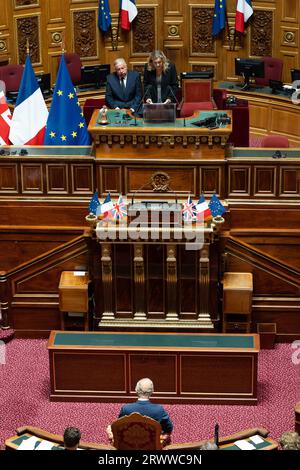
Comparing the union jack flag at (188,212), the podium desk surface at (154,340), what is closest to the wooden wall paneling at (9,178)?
the union jack flag at (188,212)

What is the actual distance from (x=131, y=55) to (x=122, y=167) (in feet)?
21.8

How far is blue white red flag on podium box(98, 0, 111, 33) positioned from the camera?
63.5 ft

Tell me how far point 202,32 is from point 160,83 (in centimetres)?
496

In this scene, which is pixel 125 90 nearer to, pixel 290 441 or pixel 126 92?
pixel 126 92

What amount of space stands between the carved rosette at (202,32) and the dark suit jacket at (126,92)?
494cm

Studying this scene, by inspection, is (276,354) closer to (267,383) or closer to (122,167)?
(267,383)

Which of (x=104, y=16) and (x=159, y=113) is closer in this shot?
(x=159, y=113)

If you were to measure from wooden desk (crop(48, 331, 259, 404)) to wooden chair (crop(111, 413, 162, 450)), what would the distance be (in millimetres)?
2211

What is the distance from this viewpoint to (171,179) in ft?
45.0

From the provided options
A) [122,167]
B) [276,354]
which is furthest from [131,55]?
[276,354]

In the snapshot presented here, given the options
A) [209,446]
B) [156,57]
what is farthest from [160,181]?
[209,446]

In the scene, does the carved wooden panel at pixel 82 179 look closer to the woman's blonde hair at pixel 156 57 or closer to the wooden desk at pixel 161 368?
the woman's blonde hair at pixel 156 57

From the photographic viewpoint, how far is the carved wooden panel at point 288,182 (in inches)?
538

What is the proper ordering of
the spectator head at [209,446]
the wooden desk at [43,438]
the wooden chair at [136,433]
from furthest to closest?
1. the wooden desk at [43,438]
2. the wooden chair at [136,433]
3. the spectator head at [209,446]
